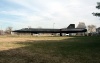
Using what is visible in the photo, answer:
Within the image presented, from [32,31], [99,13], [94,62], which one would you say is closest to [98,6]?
[99,13]

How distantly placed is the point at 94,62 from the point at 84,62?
514 millimetres

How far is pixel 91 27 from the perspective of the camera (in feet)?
512

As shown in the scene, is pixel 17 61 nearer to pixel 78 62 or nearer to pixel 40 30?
pixel 78 62

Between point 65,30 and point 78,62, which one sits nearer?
point 78,62

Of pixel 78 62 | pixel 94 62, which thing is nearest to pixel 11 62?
pixel 78 62

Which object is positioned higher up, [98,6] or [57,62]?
[98,6]

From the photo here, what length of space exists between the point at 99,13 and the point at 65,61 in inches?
614

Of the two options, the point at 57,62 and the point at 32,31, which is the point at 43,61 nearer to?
the point at 57,62

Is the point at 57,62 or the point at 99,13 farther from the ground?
the point at 99,13

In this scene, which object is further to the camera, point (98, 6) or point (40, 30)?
point (40, 30)

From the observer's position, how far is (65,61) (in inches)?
410

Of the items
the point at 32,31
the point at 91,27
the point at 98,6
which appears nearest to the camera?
the point at 98,6

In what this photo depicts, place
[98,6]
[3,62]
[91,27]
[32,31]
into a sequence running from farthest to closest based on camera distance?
[91,27], [32,31], [98,6], [3,62]

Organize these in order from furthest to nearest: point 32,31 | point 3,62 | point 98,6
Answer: point 32,31 → point 98,6 → point 3,62
